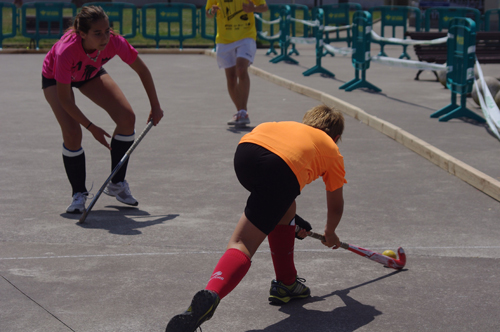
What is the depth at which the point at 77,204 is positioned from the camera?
5.54 metres

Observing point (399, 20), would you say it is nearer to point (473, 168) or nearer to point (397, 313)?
point (473, 168)

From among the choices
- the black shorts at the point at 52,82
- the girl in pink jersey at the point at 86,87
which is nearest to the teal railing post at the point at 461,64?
the girl in pink jersey at the point at 86,87

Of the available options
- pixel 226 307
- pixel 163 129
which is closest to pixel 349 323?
pixel 226 307

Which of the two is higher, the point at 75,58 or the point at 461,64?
the point at 75,58

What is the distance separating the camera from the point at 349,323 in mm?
3590

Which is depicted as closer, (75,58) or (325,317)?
(325,317)

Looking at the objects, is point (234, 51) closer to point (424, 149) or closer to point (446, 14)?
point (424, 149)

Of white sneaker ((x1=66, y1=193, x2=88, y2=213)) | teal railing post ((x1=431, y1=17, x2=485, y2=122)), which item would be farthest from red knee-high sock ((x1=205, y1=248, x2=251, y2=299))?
teal railing post ((x1=431, y1=17, x2=485, y2=122))

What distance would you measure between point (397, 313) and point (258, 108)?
7.53 m

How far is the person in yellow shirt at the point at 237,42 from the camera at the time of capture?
950 cm

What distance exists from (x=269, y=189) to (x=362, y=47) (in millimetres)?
9949

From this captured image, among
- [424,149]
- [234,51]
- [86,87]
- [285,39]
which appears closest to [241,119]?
[234,51]

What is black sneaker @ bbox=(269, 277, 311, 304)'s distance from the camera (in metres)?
3.83

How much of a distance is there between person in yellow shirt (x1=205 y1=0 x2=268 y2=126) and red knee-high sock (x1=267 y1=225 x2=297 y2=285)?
222 inches
